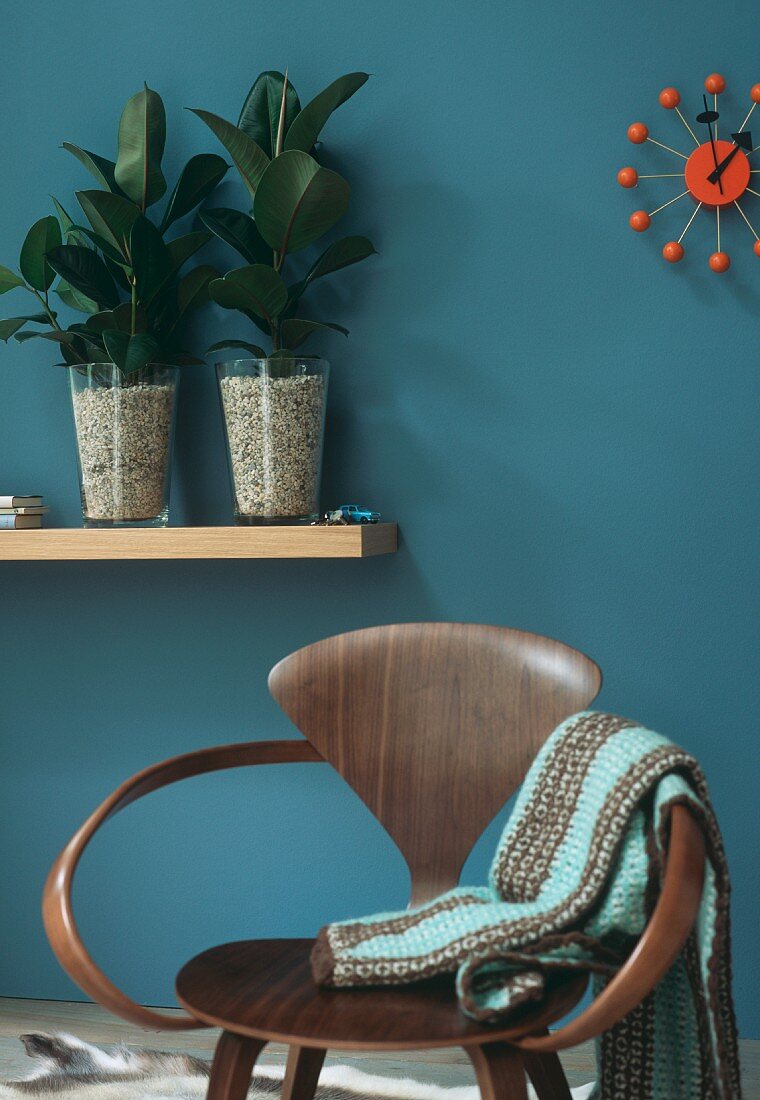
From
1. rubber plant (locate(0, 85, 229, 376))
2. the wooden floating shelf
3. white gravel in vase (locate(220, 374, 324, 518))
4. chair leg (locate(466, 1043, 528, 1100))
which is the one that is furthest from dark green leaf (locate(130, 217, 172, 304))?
chair leg (locate(466, 1043, 528, 1100))

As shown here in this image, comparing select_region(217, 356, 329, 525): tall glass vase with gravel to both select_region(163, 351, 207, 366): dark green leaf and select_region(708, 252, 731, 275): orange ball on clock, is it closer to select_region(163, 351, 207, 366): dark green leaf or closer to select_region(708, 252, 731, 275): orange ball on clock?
select_region(163, 351, 207, 366): dark green leaf

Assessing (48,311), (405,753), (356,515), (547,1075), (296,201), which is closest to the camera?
(547,1075)

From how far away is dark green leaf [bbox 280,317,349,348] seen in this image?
1.83m

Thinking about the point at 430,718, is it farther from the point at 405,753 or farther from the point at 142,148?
the point at 142,148

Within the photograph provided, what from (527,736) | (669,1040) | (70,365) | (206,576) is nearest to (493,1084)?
(669,1040)

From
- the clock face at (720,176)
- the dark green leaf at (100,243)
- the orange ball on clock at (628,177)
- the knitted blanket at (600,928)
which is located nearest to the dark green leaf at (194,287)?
the dark green leaf at (100,243)

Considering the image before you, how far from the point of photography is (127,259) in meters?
1.88

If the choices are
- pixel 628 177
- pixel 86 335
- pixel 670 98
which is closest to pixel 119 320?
pixel 86 335

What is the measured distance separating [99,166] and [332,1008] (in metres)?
1.50

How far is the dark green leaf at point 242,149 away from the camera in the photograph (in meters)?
1.73

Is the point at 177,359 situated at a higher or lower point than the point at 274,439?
higher

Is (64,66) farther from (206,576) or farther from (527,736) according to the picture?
(527,736)

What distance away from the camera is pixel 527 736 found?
146cm

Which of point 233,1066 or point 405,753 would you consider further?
point 405,753
